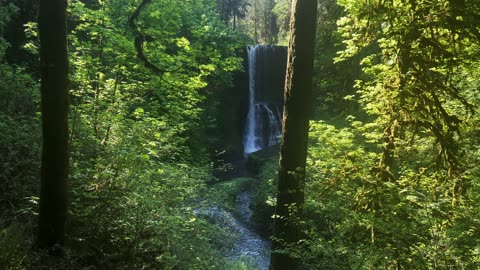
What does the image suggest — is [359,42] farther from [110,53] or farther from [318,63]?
[318,63]

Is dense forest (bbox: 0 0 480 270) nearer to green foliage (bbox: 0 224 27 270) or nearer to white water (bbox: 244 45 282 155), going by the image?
green foliage (bbox: 0 224 27 270)

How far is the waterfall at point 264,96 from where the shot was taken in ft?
93.7

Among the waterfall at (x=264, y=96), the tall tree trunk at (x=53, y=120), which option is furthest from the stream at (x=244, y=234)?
the waterfall at (x=264, y=96)

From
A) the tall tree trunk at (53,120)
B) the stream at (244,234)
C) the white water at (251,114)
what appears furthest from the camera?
the white water at (251,114)

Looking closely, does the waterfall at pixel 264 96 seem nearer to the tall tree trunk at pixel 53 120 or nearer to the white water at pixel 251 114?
the white water at pixel 251 114

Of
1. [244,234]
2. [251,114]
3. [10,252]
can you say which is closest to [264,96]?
[251,114]

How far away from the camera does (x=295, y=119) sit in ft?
17.3

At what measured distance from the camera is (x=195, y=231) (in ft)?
20.6

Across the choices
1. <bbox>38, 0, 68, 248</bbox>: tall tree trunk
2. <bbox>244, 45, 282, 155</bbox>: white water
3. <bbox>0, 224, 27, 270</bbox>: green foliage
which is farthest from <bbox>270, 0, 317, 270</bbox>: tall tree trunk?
<bbox>244, 45, 282, 155</bbox>: white water

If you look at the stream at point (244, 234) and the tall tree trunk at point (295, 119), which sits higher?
the tall tree trunk at point (295, 119)

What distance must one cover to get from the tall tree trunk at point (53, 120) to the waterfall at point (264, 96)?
23.2m

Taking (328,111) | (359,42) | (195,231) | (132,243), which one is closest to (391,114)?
(359,42)

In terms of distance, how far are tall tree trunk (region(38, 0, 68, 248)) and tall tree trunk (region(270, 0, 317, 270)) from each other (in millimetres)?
2907

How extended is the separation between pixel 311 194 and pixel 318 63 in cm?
1699
